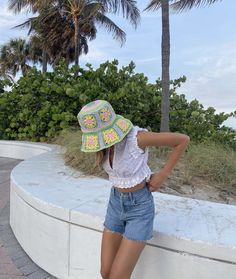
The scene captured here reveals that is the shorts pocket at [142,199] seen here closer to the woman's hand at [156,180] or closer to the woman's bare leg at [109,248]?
the woman's hand at [156,180]

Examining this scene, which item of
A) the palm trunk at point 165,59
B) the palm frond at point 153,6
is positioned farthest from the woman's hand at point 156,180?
the palm frond at point 153,6

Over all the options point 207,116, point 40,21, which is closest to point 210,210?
point 207,116

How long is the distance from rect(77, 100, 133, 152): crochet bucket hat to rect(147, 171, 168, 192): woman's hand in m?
0.32

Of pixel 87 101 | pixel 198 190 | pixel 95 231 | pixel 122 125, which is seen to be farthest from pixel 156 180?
pixel 87 101

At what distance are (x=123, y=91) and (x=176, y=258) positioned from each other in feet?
24.2

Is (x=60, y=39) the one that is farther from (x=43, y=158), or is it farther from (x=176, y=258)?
(x=176, y=258)

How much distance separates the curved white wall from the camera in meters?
2.36

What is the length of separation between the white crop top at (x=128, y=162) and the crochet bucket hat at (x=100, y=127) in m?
0.07

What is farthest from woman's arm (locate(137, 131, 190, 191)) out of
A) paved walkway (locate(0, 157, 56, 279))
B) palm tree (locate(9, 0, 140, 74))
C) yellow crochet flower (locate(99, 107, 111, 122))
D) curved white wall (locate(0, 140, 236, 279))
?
palm tree (locate(9, 0, 140, 74))

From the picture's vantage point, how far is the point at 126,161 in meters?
2.23

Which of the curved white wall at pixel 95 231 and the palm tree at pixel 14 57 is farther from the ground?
the palm tree at pixel 14 57

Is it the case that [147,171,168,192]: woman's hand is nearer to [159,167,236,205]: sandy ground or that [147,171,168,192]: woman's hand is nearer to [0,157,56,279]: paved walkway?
[0,157,56,279]: paved walkway

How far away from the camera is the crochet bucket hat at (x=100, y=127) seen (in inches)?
85.4

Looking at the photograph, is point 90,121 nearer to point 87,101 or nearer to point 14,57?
point 87,101
